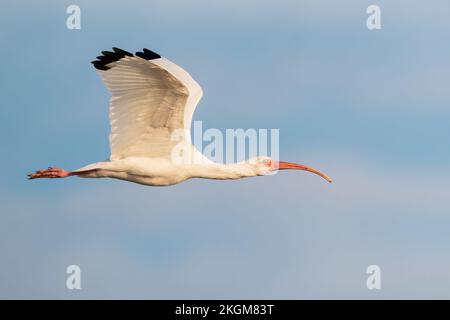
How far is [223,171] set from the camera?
133 feet

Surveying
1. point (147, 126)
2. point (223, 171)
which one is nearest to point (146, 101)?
point (147, 126)

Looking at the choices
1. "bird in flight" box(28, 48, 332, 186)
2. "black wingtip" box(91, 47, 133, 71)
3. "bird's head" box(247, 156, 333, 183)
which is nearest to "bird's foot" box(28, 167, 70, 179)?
"bird in flight" box(28, 48, 332, 186)

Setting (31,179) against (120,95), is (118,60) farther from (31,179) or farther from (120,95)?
(31,179)

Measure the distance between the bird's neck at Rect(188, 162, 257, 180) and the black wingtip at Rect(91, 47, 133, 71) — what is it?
308cm

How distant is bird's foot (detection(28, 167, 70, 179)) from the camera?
132 ft

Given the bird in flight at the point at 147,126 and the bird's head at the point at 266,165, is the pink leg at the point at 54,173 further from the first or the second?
the bird's head at the point at 266,165

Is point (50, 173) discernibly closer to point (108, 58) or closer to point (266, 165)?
point (108, 58)

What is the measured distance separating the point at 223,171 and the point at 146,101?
2.55 m

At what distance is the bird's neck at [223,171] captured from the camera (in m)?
40.2

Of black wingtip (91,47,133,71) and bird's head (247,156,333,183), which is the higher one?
black wingtip (91,47,133,71)

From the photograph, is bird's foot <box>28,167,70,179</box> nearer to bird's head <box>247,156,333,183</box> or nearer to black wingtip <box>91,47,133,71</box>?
black wingtip <box>91,47,133,71</box>

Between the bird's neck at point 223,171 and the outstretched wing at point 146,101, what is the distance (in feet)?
2.64

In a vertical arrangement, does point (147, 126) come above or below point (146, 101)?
below

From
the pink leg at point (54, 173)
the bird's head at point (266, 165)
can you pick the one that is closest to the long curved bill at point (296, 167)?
the bird's head at point (266, 165)
